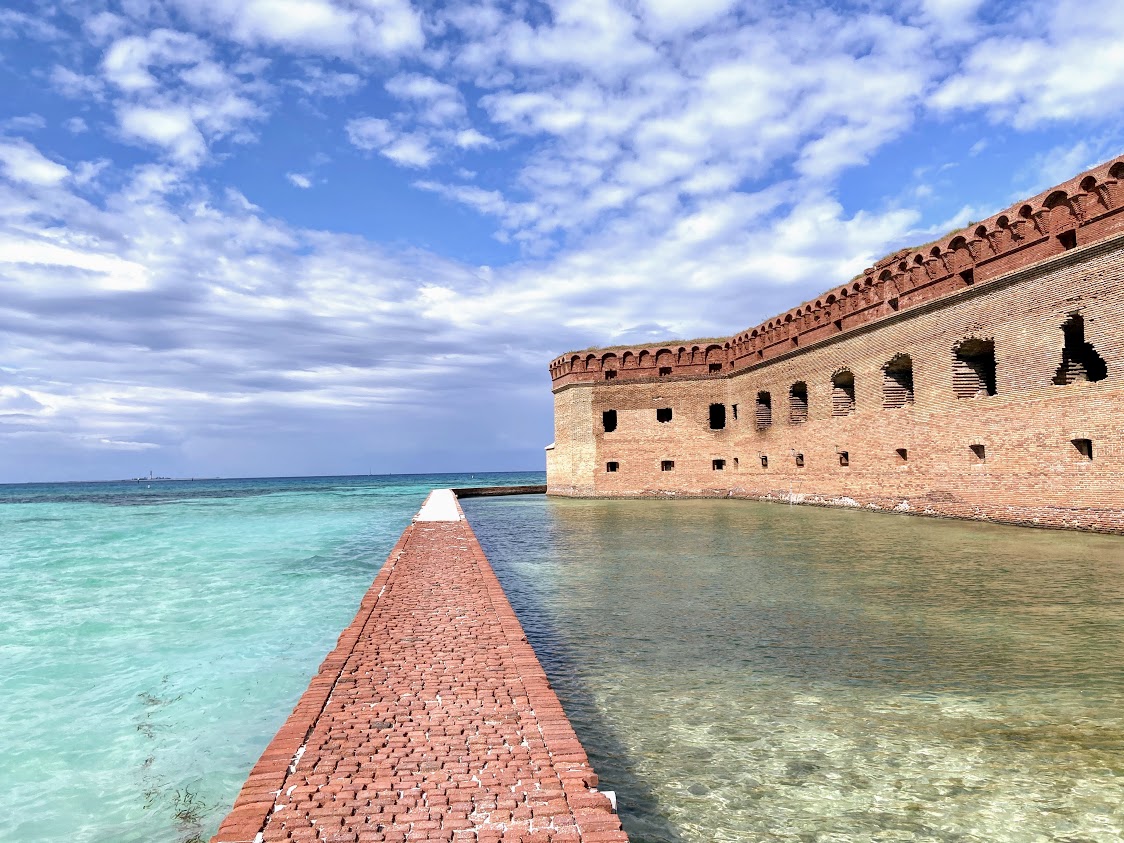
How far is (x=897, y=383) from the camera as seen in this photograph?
17344 millimetres

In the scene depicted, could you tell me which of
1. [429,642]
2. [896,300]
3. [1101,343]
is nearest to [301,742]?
[429,642]

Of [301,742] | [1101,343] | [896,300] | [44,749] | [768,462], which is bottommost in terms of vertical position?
[44,749]

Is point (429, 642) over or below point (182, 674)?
over

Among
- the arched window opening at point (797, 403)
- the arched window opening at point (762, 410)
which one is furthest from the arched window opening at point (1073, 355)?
the arched window opening at point (762, 410)

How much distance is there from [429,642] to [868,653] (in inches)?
132

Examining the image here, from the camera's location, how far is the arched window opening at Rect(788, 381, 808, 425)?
867 inches

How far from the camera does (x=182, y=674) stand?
19.6 feet

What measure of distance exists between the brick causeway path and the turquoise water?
0.70 m

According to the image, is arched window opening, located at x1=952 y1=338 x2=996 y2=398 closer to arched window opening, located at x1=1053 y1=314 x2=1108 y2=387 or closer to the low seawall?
arched window opening, located at x1=1053 y1=314 x2=1108 y2=387

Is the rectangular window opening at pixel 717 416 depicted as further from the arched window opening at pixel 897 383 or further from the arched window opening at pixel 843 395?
the arched window opening at pixel 897 383

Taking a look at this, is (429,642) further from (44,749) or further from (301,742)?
(44,749)

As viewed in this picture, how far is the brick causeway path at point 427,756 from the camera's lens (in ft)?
8.08

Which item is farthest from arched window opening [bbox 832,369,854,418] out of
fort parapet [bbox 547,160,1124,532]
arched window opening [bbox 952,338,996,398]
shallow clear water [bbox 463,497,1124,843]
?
shallow clear water [bbox 463,497,1124,843]

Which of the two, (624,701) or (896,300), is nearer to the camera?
(624,701)
